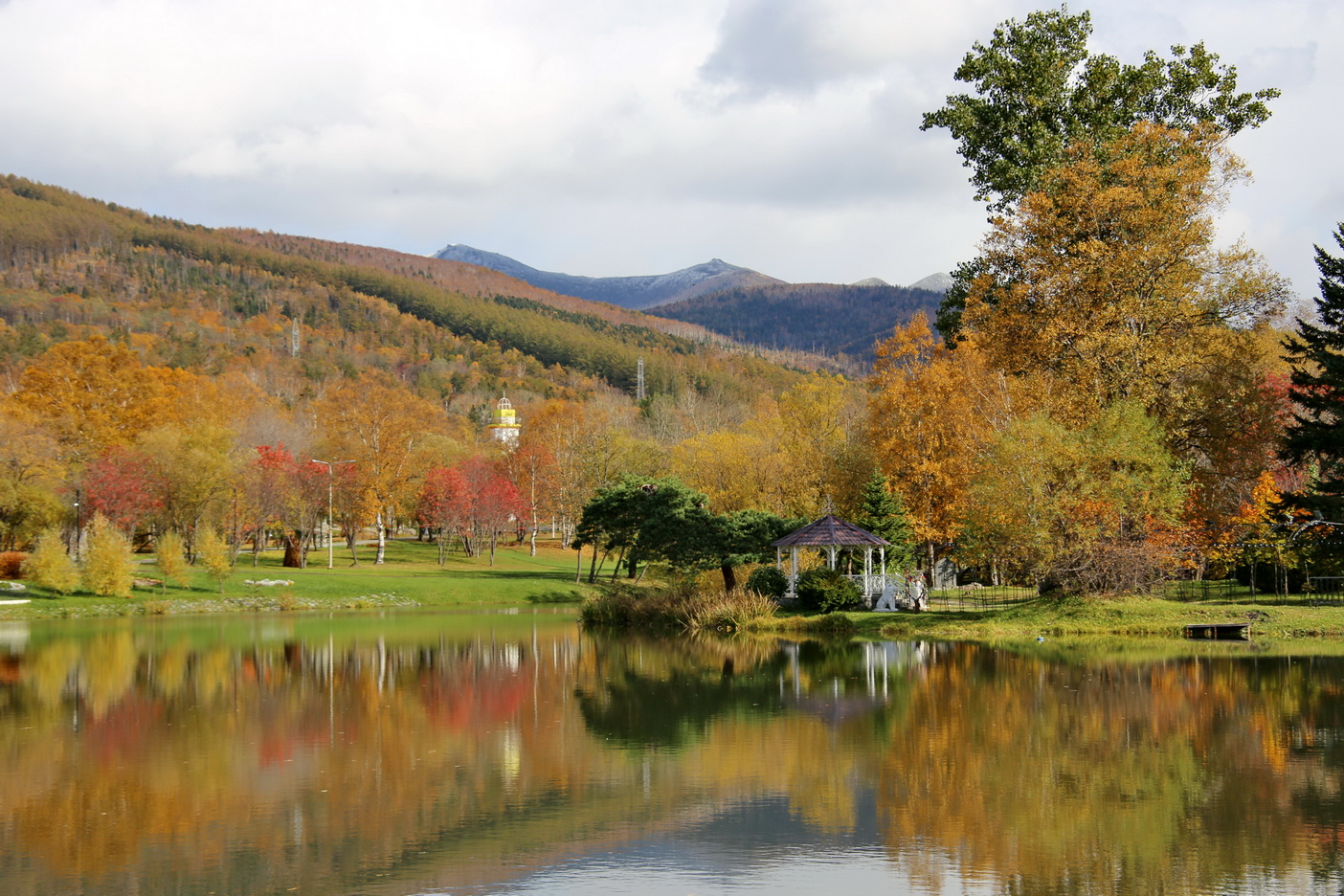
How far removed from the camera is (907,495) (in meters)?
40.6

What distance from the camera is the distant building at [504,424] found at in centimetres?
10900

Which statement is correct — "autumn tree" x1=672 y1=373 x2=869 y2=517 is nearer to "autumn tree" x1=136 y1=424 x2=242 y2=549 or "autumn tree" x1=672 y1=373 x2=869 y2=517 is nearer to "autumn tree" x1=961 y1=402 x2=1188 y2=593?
"autumn tree" x1=961 y1=402 x2=1188 y2=593

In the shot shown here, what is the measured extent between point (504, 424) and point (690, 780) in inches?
4008

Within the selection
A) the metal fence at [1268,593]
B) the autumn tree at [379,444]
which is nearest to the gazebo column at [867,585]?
the metal fence at [1268,593]

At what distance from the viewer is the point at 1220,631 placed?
2844 cm

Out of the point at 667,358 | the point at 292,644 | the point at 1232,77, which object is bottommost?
the point at 292,644

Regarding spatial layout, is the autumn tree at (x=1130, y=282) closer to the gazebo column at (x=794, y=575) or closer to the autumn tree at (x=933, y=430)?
the autumn tree at (x=933, y=430)

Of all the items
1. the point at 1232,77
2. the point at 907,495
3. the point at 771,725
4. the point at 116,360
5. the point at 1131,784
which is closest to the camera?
the point at 1131,784

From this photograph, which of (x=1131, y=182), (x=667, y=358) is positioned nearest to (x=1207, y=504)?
(x=1131, y=182)

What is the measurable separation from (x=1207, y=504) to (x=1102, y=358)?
5998 mm

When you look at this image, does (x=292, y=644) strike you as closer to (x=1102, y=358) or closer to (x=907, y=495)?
(x=907, y=495)

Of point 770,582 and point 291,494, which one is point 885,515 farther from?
point 291,494

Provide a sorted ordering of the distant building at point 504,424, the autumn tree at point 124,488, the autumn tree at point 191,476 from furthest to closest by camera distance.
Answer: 1. the distant building at point 504,424
2. the autumn tree at point 191,476
3. the autumn tree at point 124,488

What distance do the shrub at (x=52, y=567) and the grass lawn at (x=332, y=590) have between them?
580mm
